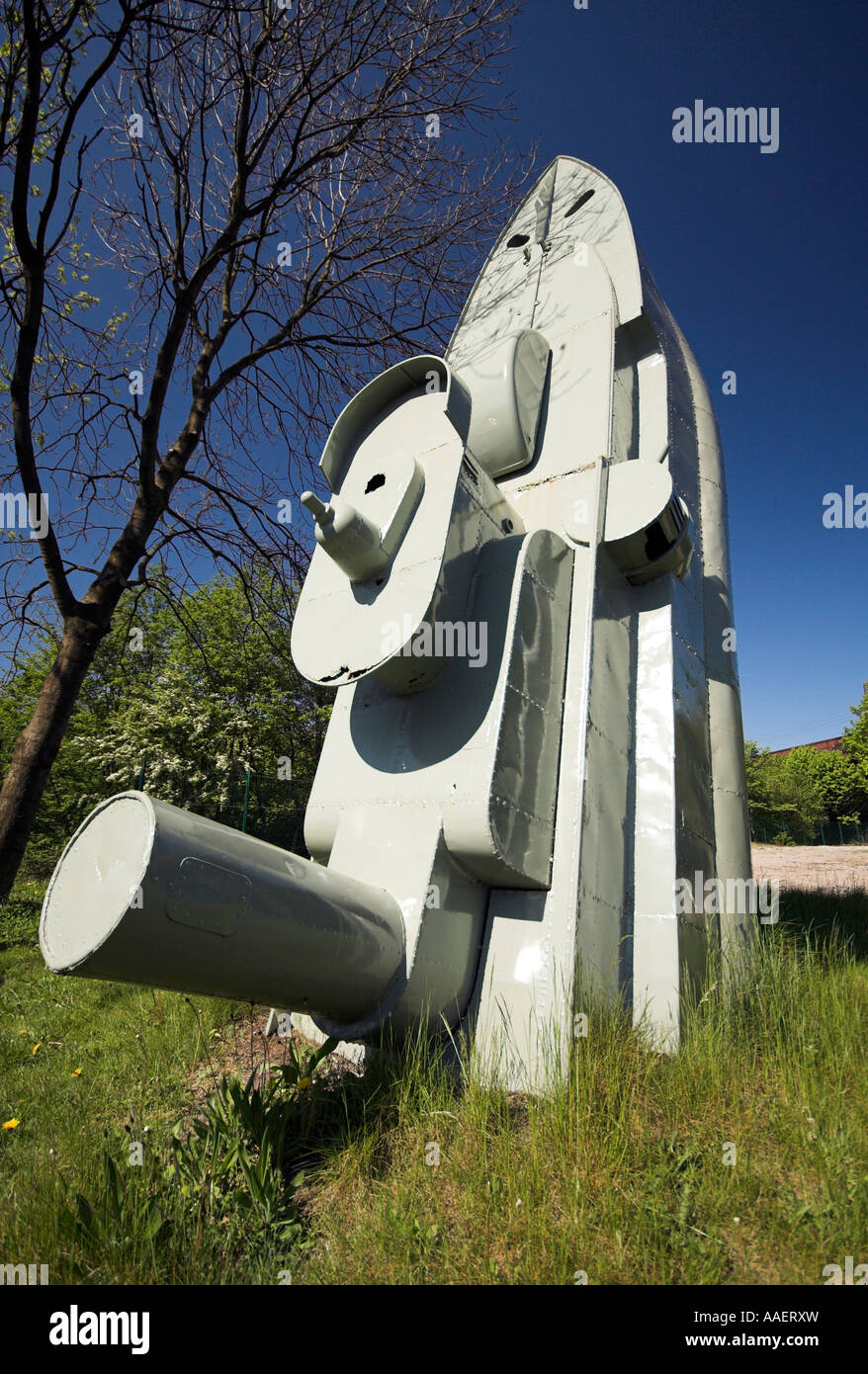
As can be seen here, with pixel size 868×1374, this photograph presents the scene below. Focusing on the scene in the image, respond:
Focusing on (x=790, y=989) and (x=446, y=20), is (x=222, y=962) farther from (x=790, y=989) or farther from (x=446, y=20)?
(x=446, y=20)

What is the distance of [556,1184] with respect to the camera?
231 centimetres

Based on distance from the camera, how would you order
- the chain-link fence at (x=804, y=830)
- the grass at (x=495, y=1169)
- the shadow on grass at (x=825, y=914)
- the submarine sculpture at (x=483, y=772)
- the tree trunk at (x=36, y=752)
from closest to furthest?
the grass at (x=495, y=1169)
the submarine sculpture at (x=483, y=772)
the tree trunk at (x=36, y=752)
the shadow on grass at (x=825, y=914)
the chain-link fence at (x=804, y=830)

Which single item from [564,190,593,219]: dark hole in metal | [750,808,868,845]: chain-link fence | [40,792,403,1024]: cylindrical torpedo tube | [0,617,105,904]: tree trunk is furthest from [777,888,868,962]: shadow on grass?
[750,808,868,845]: chain-link fence

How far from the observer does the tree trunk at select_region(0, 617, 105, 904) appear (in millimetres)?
5090

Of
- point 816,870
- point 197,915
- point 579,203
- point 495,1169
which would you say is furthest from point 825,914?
point 816,870

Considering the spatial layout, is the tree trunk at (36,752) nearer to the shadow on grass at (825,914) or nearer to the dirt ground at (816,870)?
the shadow on grass at (825,914)

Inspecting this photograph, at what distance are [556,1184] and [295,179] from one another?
Answer: 318 inches

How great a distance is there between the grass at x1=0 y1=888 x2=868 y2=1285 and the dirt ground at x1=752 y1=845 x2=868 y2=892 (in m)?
8.13

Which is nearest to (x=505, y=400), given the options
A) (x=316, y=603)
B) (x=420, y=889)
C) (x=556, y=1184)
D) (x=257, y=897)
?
(x=316, y=603)

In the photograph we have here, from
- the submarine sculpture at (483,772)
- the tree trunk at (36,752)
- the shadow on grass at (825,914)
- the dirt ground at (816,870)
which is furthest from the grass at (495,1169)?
the dirt ground at (816,870)

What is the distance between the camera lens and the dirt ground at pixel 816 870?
11.0 meters

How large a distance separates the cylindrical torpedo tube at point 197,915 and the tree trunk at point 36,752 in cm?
301

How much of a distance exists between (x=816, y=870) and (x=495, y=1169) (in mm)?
14637

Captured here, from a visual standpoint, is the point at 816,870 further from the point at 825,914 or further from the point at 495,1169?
the point at 495,1169
